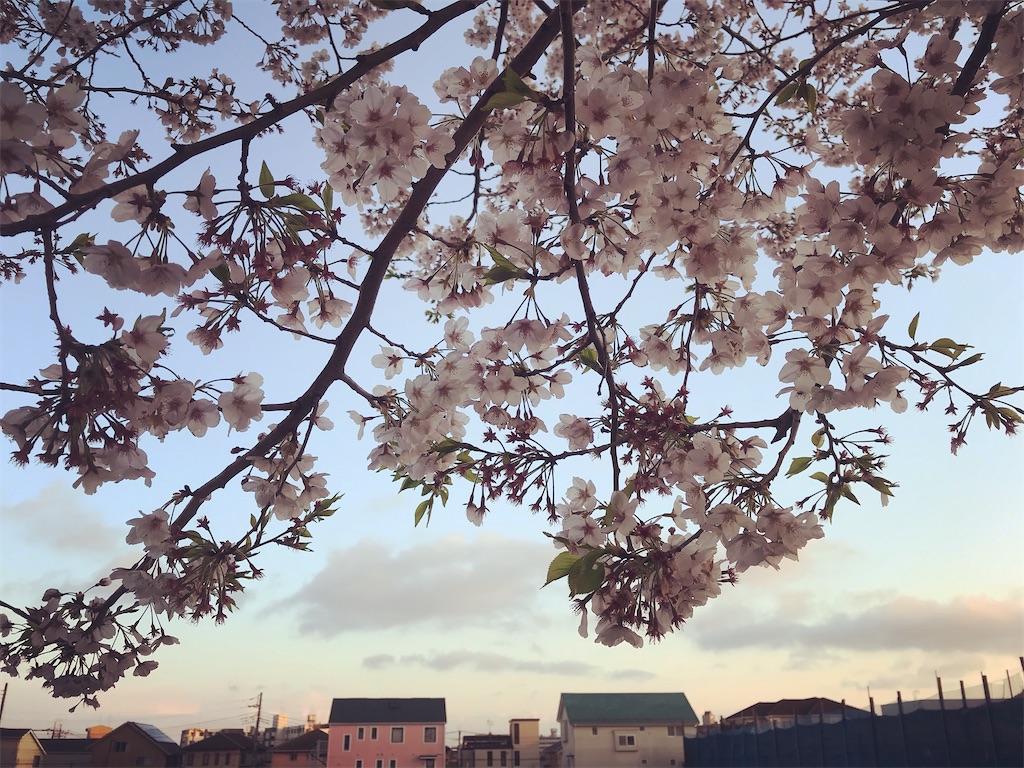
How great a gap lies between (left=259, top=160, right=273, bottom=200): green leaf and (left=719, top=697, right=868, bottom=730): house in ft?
35.7

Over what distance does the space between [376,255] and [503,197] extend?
2264mm

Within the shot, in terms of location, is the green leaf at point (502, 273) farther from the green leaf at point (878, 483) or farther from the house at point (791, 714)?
the house at point (791, 714)

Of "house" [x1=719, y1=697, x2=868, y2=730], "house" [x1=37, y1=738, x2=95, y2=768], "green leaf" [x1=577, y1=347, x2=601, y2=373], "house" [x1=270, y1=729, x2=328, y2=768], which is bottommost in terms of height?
"house" [x1=270, y1=729, x2=328, y2=768]

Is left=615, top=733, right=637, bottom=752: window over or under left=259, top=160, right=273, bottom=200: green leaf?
under

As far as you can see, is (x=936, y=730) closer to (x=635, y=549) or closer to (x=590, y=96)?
(x=635, y=549)

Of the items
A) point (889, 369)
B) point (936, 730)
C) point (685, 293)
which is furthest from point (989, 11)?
point (936, 730)

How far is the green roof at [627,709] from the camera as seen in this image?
19.3 m

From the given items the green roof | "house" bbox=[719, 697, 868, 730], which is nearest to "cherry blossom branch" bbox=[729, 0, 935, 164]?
"house" bbox=[719, 697, 868, 730]

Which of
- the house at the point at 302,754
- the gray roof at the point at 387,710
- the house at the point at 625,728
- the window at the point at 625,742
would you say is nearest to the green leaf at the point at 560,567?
the house at the point at 625,728

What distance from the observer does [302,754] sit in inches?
790

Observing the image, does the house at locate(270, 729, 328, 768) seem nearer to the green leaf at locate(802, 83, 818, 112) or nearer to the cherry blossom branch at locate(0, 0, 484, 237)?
the cherry blossom branch at locate(0, 0, 484, 237)

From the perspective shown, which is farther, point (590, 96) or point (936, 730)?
point (936, 730)

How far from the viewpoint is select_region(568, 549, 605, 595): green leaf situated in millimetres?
1240

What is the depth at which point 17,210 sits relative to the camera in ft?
3.77
